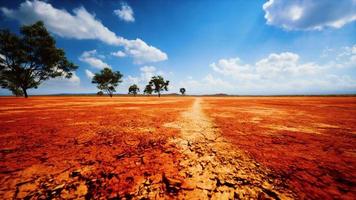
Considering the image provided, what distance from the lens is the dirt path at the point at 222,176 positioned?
1.89 m

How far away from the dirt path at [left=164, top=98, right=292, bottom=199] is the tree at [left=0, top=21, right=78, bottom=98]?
32821 mm

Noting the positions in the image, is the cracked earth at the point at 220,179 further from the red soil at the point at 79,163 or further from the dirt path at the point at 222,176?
the red soil at the point at 79,163

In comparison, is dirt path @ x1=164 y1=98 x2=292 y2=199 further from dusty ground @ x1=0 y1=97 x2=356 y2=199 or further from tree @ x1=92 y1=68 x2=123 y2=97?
tree @ x1=92 y1=68 x2=123 y2=97

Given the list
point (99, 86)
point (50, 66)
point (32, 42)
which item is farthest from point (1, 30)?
point (99, 86)

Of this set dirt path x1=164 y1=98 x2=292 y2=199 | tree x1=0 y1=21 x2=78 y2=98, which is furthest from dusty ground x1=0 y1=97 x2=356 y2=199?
tree x1=0 y1=21 x2=78 y2=98

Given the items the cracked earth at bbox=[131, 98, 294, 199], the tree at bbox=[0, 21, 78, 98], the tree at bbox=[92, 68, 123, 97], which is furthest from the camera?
the tree at bbox=[92, 68, 123, 97]

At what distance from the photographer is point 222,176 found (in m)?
2.30

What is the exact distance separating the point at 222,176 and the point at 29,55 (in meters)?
35.3

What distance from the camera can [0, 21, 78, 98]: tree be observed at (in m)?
23.2

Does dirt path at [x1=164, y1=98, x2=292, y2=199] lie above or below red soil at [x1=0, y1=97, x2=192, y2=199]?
below

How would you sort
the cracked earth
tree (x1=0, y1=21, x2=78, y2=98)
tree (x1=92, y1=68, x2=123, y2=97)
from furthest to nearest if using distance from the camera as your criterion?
tree (x1=92, y1=68, x2=123, y2=97) → tree (x1=0, y1=21, x2=78, y2=98) → the cracked earth

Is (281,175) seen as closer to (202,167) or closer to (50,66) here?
(202,167)

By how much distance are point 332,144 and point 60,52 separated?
36026mm

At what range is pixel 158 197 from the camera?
1.82 m
